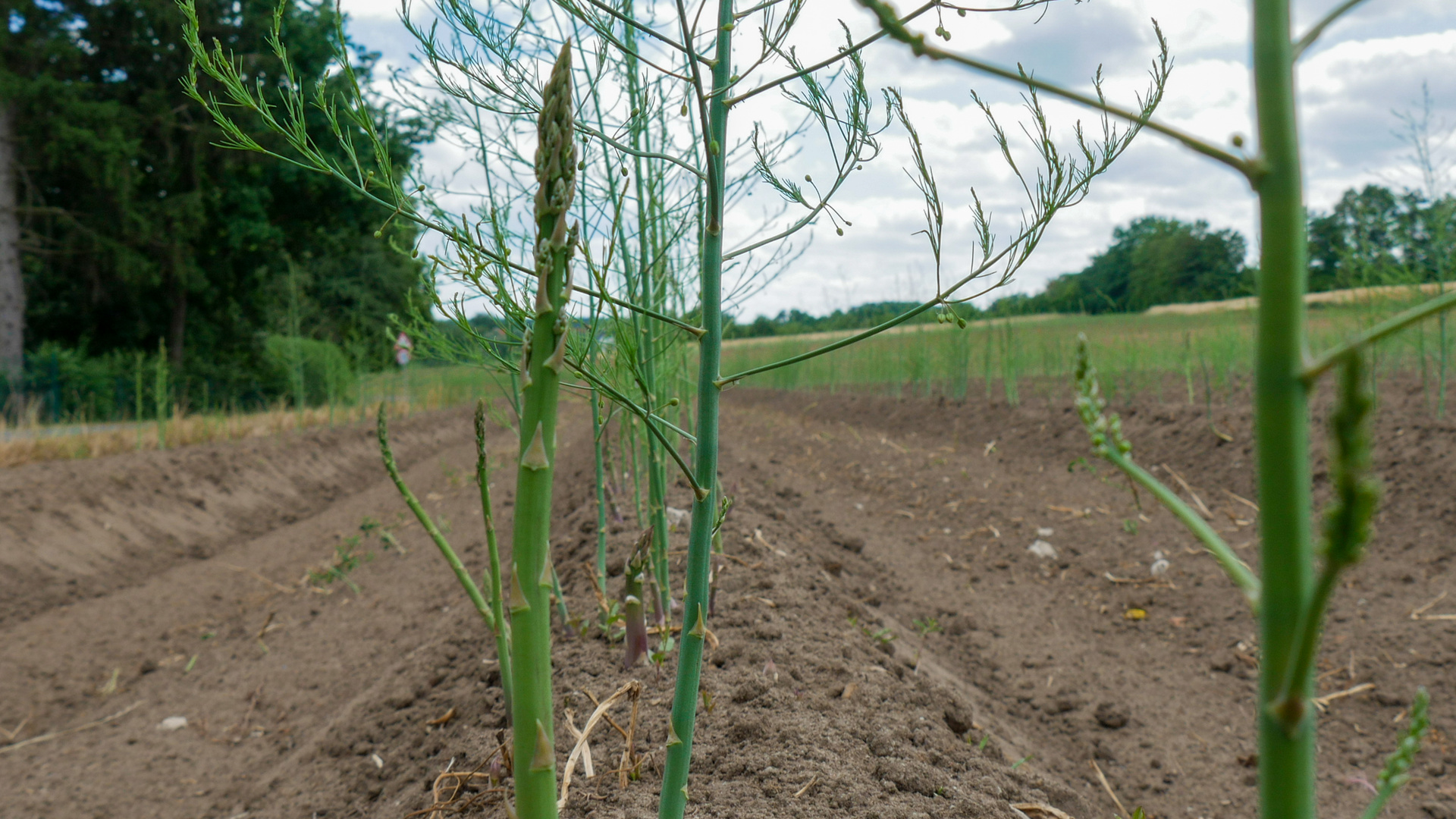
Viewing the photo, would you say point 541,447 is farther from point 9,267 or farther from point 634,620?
point 9,267

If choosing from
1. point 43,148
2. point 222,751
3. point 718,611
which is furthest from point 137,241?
point 718,611

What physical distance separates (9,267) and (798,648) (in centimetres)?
1670

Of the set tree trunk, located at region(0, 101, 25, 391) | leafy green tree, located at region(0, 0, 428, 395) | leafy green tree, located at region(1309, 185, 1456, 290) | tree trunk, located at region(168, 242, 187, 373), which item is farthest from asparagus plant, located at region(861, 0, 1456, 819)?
tree trunk, located at region(168, 242, 187, 373)

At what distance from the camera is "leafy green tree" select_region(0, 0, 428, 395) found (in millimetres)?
13203

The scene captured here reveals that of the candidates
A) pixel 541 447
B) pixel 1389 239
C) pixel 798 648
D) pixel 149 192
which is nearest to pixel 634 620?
pixel 798 648

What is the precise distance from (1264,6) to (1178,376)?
12.0m

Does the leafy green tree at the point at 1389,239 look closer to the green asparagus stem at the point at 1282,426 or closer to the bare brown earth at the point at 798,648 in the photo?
the bare brown earth at the point at 798,648

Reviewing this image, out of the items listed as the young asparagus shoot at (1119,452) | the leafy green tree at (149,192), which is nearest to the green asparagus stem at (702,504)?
the young asparagus shoot at (1119,452)

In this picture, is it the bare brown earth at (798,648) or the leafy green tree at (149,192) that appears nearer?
the bare brown earth at (798,648)

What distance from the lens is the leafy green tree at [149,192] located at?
1320 cm

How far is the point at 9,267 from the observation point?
13156 mm

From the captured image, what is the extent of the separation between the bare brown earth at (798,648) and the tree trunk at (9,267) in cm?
817

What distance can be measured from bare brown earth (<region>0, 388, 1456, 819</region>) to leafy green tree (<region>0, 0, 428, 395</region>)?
285 inches

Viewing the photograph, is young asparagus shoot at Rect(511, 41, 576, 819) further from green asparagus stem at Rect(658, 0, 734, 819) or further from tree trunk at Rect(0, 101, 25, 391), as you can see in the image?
tree trunk at Rect(0, 101, 25, 391)
